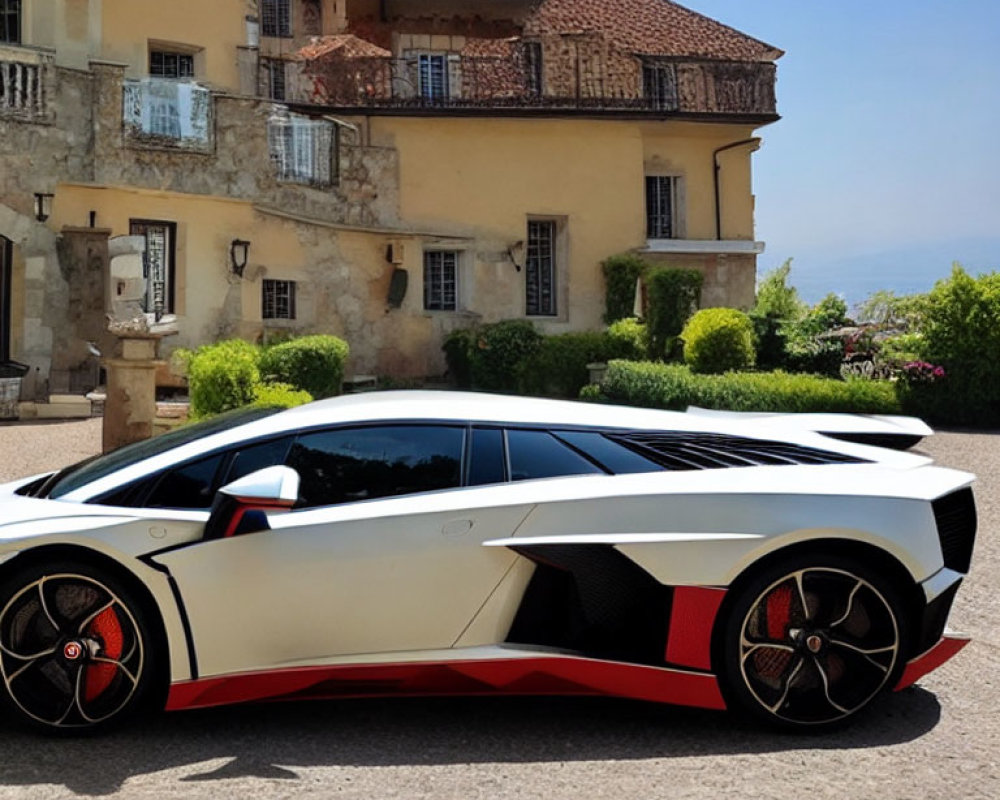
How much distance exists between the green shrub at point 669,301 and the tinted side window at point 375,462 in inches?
656

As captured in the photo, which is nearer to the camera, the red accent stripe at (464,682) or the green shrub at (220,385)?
the red accent stripe at (464,682)

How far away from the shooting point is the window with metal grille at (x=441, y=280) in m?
25.6

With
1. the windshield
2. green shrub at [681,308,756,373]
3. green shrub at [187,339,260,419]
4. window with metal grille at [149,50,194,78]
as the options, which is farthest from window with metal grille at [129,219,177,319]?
the windshield

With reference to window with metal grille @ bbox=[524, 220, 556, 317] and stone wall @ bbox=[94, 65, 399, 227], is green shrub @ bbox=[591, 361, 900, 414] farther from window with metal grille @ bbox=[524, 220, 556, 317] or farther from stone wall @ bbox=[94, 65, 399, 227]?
window with metal grille @ bbox=[524, 220, 556, 317]

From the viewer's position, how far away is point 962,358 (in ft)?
58.0

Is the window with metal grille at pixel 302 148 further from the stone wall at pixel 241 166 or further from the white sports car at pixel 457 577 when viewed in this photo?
the white sports car at pixel 457 577

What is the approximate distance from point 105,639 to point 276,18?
28679 millimetres

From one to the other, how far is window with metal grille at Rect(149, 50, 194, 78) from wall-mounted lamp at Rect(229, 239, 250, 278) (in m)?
4.14

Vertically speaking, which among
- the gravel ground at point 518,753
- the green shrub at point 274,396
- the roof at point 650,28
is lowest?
the gravel ground at point 518,753

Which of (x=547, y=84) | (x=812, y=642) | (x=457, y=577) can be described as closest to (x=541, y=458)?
(x=457, y=577)

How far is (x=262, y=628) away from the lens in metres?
4.39

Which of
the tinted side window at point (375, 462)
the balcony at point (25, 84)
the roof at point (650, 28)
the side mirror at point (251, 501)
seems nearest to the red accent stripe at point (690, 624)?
the tinted side window at point (375, 462)

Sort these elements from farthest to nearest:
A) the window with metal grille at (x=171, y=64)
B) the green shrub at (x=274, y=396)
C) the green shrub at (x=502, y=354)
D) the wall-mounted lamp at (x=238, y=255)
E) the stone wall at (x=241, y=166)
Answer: the window with metal grille at (x=171, y=64)
the green shrub at (x=502, y=354)
the wall-mounted lamp at (x=238, y=255)
the stone wall at (x=241, y=166)
the green shrub at (x=274, y=396)

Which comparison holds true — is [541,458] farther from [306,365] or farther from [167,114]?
[167,114]
